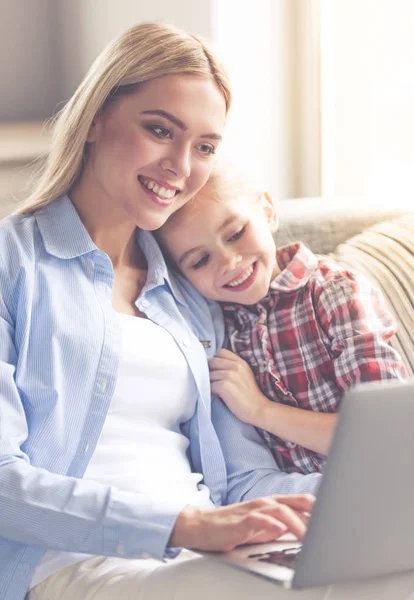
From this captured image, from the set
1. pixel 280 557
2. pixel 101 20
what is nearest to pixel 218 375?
pixel 280 557

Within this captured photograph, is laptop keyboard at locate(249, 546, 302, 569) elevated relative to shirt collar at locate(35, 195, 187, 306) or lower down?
lower down

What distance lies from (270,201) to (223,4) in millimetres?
831

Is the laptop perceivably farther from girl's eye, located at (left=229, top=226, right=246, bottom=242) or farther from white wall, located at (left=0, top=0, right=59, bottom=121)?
white wall, located at (left=0, top=0, right=59, bottom=121)

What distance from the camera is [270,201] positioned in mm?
1730

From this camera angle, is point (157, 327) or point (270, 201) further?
point (270, 201)

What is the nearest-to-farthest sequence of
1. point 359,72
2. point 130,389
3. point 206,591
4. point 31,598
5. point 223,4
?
point 206,591, point 31,598, point 130,389, point 223,4, point 359,72

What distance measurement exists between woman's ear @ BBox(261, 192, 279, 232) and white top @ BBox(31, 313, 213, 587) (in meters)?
0.33

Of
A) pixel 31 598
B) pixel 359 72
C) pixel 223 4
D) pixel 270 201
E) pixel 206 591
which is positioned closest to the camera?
pixel 206 591

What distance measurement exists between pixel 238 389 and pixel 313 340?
0.15 metres

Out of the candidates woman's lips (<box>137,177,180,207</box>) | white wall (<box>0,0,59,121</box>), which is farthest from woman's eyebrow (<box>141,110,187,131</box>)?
white wall (<box>0,0,59,121</box>)

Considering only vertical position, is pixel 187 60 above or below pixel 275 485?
above

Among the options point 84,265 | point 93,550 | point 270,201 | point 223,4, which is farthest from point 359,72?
point 93,550

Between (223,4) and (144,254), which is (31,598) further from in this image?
(223,4)

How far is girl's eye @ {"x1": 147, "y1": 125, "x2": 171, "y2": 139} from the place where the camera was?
1480 millimetres
